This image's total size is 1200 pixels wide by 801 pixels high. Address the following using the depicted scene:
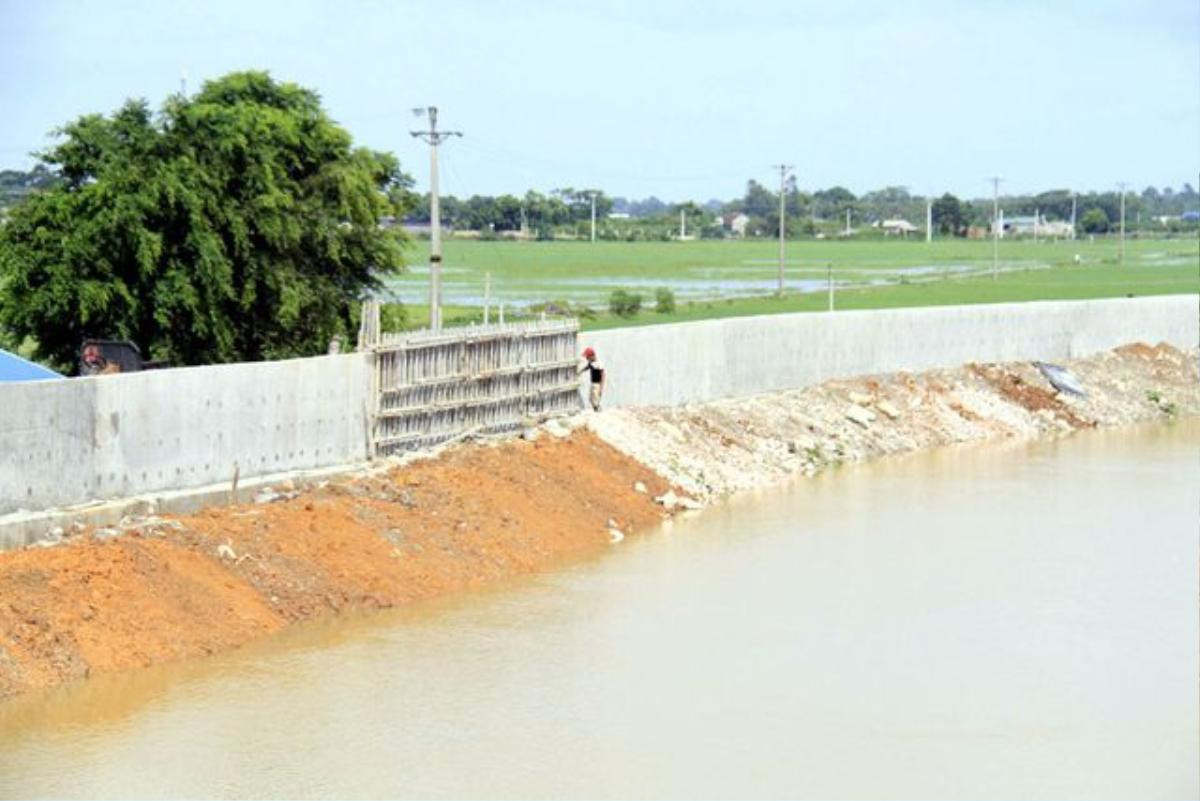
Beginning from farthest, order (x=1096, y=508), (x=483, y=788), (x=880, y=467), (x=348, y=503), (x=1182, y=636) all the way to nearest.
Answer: (x=880, y=467)
(x=1096, y=508)
(x=348, y=503)
(x=1182, y=636)
(x=483, y=788)

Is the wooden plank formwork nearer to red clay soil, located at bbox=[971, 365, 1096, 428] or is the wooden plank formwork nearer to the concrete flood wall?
the concrete flood wall

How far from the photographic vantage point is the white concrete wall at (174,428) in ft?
→ 67.2

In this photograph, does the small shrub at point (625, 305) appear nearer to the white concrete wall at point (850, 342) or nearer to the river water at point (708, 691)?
the white concrete wall at point (850, 342)

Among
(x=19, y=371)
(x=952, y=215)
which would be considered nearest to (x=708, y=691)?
(x=19, y=371)

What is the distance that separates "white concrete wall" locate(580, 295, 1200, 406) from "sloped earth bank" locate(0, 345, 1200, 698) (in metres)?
0.56

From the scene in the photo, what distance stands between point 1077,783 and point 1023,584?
8.11 meters

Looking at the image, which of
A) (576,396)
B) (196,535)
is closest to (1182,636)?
(196,535)

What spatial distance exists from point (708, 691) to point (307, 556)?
5.41m

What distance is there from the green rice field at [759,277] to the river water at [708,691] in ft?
64.9

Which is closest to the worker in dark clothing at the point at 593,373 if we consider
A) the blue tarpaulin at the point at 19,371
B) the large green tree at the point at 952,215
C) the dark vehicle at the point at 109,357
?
the dark vehicle at the point at 109,357

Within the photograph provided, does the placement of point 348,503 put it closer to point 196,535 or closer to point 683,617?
point 196,535

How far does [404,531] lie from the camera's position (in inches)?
923

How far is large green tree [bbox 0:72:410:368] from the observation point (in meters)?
33.4

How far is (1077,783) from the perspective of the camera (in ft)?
51.6
